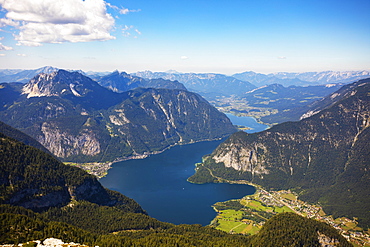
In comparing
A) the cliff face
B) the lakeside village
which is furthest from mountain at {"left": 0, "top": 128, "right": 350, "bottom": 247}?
the lakeside village

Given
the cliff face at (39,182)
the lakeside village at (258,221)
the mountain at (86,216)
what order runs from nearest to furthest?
1. the mountain at (86,216)
2. the cliff face at (39,182)
3. the lakeside village at (258,221)

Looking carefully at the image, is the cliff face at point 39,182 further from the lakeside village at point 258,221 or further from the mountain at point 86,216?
the lakeside village at point 258,221

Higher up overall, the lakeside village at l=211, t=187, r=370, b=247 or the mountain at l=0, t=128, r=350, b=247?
the mountain at l=0, t=128, r=350, b=247

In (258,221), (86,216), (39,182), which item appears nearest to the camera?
(86,216)

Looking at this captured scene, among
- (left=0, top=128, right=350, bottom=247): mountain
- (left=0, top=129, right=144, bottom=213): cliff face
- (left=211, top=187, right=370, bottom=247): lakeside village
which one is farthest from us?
(left=211, top=187, right=370, bottom=247): lakeside village

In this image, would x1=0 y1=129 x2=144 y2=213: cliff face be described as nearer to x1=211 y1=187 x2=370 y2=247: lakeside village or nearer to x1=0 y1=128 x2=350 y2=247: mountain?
x1=0 y1=128 x2=350 y2=247: mountain

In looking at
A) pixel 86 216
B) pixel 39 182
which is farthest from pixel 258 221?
pixel 39 182

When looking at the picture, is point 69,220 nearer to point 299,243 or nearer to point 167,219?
point 167,219

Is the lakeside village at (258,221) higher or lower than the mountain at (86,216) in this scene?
lower

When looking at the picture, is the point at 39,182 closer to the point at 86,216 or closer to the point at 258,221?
the point at 86,216

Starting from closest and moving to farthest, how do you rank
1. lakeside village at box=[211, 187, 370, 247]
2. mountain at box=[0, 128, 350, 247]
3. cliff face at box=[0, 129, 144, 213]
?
1. mountain at box=[0, 128, 350, 247]
2. cliff face at box=[0, 129, 144, 213]
3. lakeside village at box=[211, 187, 370, 247]

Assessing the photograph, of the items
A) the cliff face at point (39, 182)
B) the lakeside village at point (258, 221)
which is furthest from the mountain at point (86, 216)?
the lakeside village at point (258, 221)
